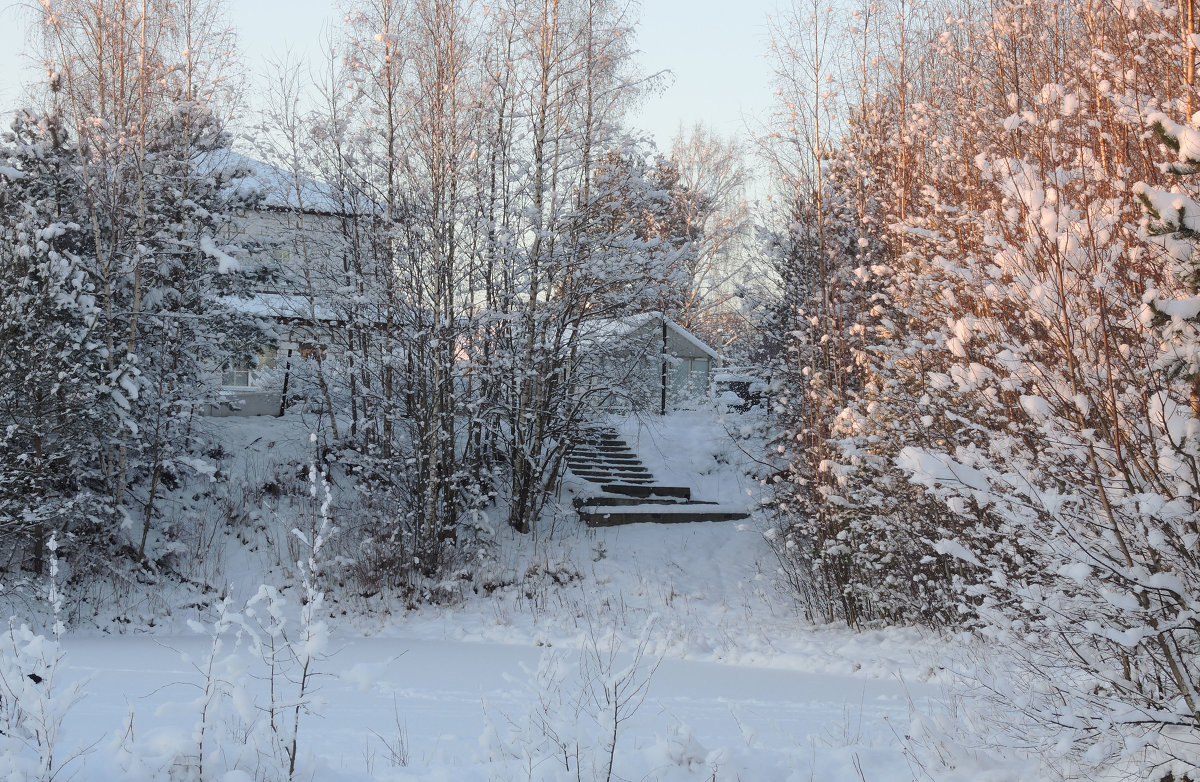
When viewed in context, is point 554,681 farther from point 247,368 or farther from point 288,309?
point 247,368

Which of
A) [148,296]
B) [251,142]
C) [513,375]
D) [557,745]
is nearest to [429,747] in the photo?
[557,745]

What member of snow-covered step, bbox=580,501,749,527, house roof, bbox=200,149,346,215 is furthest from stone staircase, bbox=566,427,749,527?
house roof, bbox=200,149,346,215

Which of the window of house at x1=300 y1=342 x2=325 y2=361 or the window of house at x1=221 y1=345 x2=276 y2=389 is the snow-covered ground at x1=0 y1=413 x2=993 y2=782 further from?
the window of house at x1=300 y1=342 x2=325 y2=361

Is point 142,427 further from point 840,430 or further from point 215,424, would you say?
point 840,430

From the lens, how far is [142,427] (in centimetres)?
1177

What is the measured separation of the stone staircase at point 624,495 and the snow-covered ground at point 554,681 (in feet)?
1.14

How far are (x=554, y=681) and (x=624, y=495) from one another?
10677 millimetres

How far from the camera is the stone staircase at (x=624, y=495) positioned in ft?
46.1

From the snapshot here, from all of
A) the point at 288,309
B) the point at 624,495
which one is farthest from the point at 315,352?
the point at 624,495

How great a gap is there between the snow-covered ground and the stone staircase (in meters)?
0.35

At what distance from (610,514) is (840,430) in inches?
239

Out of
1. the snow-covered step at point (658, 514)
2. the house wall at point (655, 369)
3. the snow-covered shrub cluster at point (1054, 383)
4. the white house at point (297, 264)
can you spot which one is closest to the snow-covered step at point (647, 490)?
the snow-covered step at point (658, 514)

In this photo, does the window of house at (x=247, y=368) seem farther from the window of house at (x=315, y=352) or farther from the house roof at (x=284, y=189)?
the house roof at (x=284, y=189)

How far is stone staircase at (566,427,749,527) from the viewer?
14.1m
